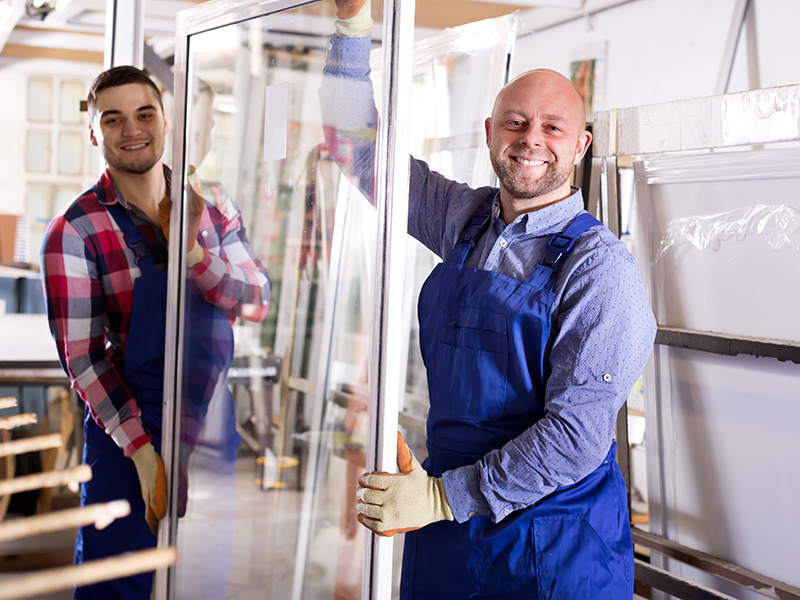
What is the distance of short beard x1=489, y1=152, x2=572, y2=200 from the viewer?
1.30 m

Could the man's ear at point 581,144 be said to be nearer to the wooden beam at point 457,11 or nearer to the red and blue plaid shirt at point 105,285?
the red and blue plaid shirt at point 105,285

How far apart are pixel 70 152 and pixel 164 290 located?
3876mm

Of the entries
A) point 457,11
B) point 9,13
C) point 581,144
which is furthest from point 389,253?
point 9,13

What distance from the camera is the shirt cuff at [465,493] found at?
1204 millimetres

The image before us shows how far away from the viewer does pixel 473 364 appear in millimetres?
1270

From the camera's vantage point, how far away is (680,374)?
1.63 m

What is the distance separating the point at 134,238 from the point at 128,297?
13 centimetres

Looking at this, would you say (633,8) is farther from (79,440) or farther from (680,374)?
(79,440)

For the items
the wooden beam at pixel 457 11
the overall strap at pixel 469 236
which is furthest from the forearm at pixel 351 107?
the wooden beam at pixel 457 11

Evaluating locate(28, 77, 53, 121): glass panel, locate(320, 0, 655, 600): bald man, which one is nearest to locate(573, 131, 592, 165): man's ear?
locate(320, 0, 655, 600): bald man

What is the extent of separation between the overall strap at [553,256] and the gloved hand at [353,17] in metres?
0.50

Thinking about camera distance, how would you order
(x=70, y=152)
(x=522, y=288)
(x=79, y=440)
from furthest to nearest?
1. (x=70, y=152)
2. (x=79, y=440)
3. (x=522, y=288)

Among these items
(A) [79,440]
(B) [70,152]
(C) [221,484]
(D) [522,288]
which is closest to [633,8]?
(D) [522,288]

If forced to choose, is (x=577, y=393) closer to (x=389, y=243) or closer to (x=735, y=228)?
(x=389, y=243)
